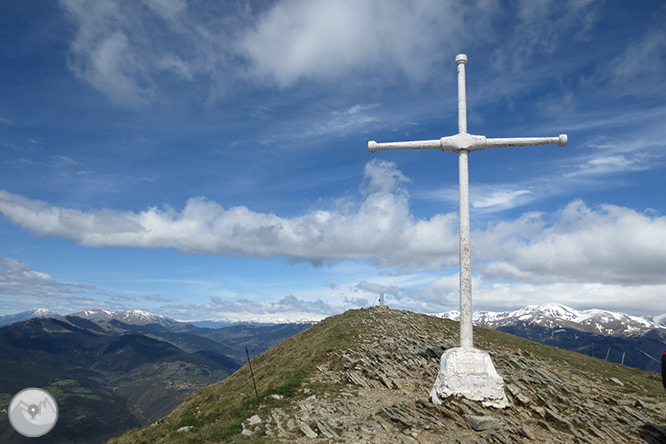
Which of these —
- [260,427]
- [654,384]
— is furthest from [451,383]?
[654,384]

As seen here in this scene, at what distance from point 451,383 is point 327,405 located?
676cm

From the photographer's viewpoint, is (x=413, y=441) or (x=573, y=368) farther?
(x=573, y=368)

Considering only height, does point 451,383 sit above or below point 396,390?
above

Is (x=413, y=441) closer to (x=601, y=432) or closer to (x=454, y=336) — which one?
(x=601, y=432)

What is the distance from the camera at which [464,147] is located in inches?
860

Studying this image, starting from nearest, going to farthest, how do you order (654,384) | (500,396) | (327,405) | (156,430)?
(500,396) → (327,405) → (156,430) → (654,384)

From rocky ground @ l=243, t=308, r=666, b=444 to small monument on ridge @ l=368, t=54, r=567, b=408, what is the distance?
66cm

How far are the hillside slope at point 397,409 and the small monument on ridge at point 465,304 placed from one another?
733 mm

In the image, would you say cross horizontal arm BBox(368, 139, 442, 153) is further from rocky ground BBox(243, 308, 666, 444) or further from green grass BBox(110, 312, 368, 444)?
green grass BBox(110, 312, 368, 444)

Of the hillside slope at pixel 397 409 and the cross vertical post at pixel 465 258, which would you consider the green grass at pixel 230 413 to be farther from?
the cross vertical post at pixel 465 258

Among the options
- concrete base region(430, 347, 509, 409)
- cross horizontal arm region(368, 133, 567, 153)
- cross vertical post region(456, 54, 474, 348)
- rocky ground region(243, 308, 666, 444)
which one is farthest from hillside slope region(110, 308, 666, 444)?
cross horizontal arm region(368, 133, 567, 153)

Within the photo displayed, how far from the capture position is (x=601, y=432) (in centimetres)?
1875

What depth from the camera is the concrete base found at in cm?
1917

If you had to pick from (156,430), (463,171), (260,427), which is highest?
(463,171)
